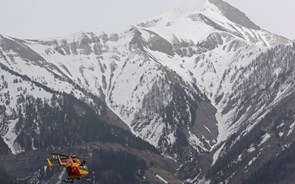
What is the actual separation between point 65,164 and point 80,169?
4073 mm

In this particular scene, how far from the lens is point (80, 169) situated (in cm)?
18262

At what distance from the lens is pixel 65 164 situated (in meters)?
182
